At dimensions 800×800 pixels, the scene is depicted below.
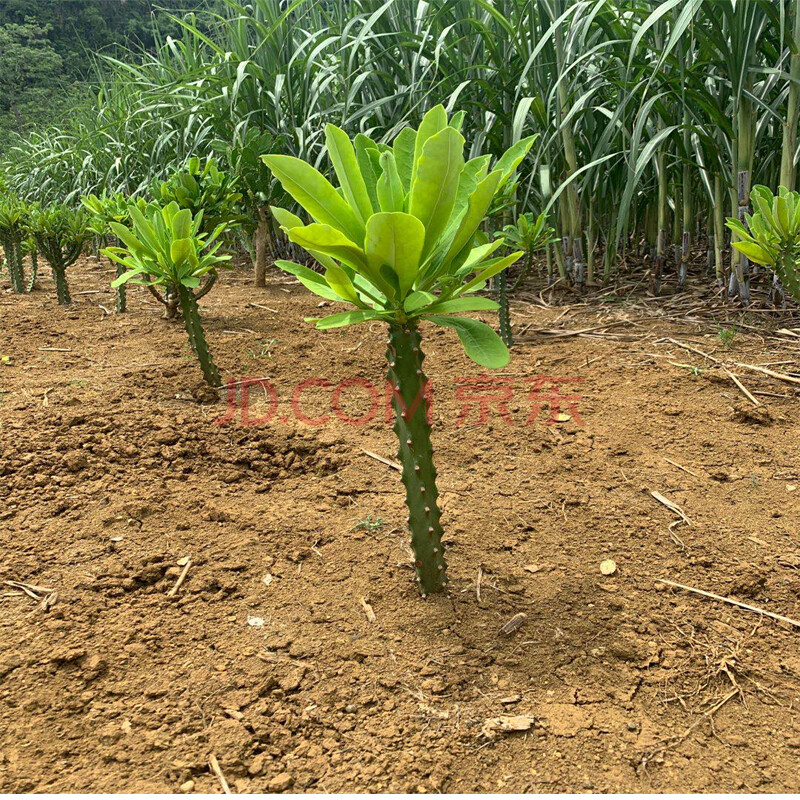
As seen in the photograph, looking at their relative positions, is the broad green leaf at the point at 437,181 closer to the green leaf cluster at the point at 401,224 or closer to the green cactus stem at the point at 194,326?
the green leaf cluster at the point at 401,224

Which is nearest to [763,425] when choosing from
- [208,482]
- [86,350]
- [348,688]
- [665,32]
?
[348,688]

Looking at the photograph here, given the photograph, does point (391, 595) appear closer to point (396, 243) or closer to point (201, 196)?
point (396, 243)

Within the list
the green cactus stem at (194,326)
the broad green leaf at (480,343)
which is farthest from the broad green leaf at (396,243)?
the green cactus stem at (194,326)

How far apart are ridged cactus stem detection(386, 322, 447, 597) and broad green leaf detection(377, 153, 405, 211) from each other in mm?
221

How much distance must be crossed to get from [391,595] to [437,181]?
0.83 m

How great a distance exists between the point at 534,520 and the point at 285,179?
1.00m

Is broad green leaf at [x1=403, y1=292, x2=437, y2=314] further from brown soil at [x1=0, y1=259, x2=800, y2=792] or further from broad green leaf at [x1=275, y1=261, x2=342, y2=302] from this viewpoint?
brown soil at [x1=0, y1=259, x2=800, y2=792]

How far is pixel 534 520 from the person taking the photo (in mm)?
1602

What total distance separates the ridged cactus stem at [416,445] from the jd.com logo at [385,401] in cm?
81

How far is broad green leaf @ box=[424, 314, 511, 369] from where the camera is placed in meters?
1.11

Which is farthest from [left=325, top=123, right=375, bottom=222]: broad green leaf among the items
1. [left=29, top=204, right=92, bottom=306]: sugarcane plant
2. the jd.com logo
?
[left=29, top=204, right=92, bottom=306]: sugarcane plant

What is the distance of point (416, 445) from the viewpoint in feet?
4.10

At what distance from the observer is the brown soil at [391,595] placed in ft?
3.29

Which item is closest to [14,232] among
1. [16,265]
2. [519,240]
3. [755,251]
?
[16,265]
